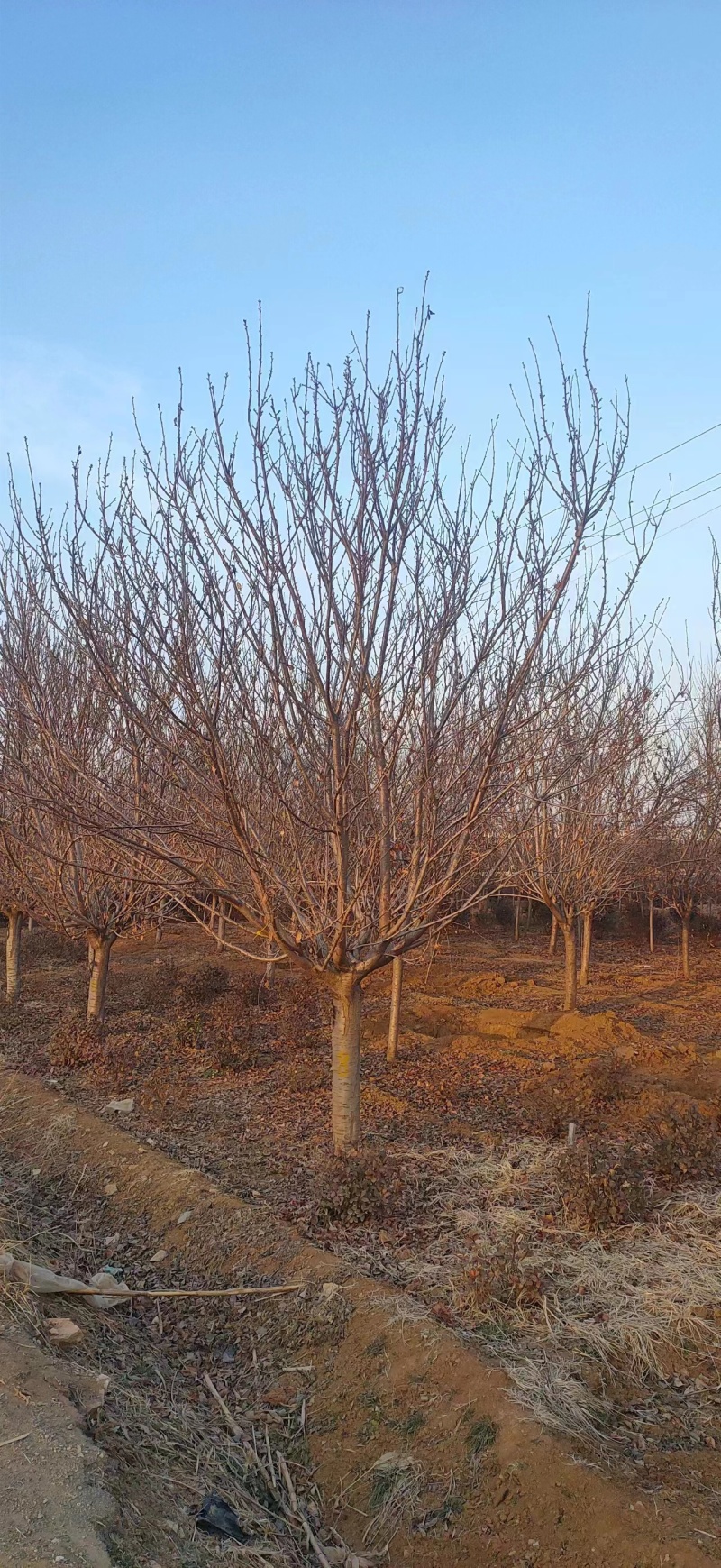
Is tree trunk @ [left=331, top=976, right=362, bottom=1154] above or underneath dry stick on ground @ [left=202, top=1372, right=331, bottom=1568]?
above

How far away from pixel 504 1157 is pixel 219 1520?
10.8 ft

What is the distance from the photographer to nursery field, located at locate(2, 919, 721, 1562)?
3602mm

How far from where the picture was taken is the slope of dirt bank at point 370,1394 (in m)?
2.89

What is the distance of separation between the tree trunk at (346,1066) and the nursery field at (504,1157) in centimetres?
17

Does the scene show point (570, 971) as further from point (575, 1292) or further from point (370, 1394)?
point (370, 1394)

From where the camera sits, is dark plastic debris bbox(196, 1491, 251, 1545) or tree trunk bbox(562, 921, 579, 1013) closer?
dark plastic debris bbox(196, 1491, 251, 1545)

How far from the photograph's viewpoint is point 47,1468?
287 centimetres

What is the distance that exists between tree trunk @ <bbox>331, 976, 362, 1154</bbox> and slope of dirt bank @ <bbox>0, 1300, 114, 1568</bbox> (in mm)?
2260

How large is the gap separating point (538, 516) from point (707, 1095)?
17.7 ft

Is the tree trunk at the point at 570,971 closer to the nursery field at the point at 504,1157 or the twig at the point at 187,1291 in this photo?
the nursery field at the point at 504,1157

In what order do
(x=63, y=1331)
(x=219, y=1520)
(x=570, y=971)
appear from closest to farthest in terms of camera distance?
(x=219, y=1520), (x=63, y=1331), (x=570, y=971)

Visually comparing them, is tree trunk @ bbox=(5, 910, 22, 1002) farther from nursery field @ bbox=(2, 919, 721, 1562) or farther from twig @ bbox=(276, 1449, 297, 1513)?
twig @ bbox=(276, 1449, 297, 1513)

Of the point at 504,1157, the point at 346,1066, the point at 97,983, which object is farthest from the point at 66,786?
the point at 97,983

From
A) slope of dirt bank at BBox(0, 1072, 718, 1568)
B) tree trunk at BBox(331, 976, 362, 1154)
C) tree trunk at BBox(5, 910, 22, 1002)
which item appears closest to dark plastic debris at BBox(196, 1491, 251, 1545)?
slope of dirt bank at BBox(0, 1072, 718, 1568)
